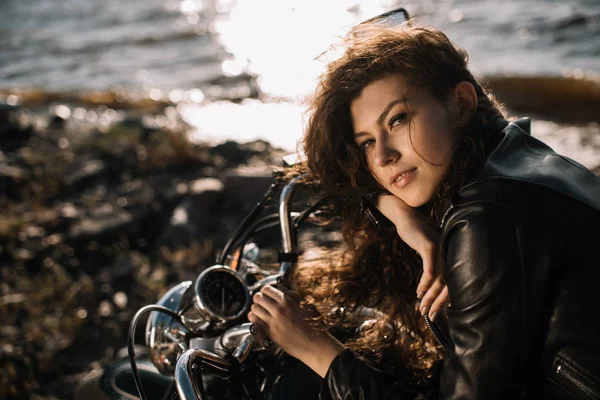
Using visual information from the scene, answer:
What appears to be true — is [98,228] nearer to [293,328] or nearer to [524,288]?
[293,328]

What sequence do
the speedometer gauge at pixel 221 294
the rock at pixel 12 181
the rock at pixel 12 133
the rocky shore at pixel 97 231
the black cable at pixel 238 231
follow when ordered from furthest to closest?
the rock at pixel 12 133, the rock at pixel 12 181, the rocky shore at pixel 97 231, the black cable at pixel 238 231, the speedometer gauge at pixel 221 294

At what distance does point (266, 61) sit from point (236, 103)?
2549 millimetres

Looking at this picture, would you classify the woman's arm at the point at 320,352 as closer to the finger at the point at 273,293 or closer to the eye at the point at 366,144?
the finger at the point at 273,293

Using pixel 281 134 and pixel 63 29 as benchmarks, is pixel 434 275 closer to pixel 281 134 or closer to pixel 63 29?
pixel 281 134

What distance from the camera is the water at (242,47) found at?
9.14 metres

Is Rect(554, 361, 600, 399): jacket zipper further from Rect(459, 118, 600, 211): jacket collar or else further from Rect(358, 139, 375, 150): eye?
Rect(358, 139, 375, 150): eye

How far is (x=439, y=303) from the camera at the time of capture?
181 centimetres

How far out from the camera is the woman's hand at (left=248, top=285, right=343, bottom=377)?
6.41 ft

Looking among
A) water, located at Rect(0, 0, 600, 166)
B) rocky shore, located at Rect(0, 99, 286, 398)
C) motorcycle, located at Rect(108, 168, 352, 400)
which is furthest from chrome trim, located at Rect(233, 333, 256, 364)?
water, located at Rect(0, 0, 600, 166)

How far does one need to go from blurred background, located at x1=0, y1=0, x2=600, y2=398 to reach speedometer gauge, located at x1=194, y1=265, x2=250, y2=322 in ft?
2.15

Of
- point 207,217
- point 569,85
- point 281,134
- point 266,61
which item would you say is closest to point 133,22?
point 266,61

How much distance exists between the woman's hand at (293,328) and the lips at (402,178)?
50 centimetres

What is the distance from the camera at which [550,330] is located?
1.49 metres

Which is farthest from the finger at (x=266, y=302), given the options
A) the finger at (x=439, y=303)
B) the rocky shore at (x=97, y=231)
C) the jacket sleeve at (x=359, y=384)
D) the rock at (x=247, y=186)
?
the rock at (x=247, y=186)
